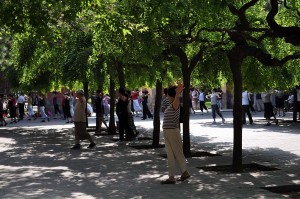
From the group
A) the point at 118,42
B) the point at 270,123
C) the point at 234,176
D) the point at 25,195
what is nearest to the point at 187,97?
the point at 118,42

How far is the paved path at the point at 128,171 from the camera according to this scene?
8.34 metres

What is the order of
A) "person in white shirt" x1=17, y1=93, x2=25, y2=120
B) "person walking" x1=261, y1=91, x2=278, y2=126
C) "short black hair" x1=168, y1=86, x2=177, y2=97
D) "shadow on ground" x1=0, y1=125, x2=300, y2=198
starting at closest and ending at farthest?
"shadow on ground" x1=0, y1=125, x2=300, y2=198
"short black hair" x1=168, y1=86, x2=177, y2=97
"person walking" x1=261, y1=91, x2=278, y2=126
"person in white shirt" x1=17, y1=93, x2=25, y2=120

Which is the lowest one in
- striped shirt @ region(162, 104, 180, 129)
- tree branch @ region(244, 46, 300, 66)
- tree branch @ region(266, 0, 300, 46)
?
striped shirt @ region(162, 104, 180, 129)

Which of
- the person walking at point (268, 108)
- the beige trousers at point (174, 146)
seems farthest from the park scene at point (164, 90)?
the person walking at point (268, 108)

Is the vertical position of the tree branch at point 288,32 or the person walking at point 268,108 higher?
the tree branch at point 288,32

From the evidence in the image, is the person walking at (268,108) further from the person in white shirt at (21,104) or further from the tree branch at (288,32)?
the person in white shirt at (21,104)

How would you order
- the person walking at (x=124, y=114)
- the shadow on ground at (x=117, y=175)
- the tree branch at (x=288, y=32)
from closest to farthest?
the shadow on ground at (x=117, y=175)
the tree branch at (x=288, y=32)
the person walking at (x=124, y=114)

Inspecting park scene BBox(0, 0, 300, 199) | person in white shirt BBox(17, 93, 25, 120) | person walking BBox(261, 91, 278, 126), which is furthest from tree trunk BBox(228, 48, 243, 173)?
person in white shirt BBox(17, 93, 25, 120)

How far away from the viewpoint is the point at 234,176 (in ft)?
32.0

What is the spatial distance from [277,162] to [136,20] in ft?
14.2

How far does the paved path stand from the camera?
834 cm

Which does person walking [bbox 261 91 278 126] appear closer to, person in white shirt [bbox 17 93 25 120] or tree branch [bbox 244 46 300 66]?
tree branch [bbox 244 46 300 66]

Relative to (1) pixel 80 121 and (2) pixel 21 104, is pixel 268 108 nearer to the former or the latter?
(1) pixel 80 121

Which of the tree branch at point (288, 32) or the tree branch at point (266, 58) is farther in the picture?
the tree branch at point (266, 58)
